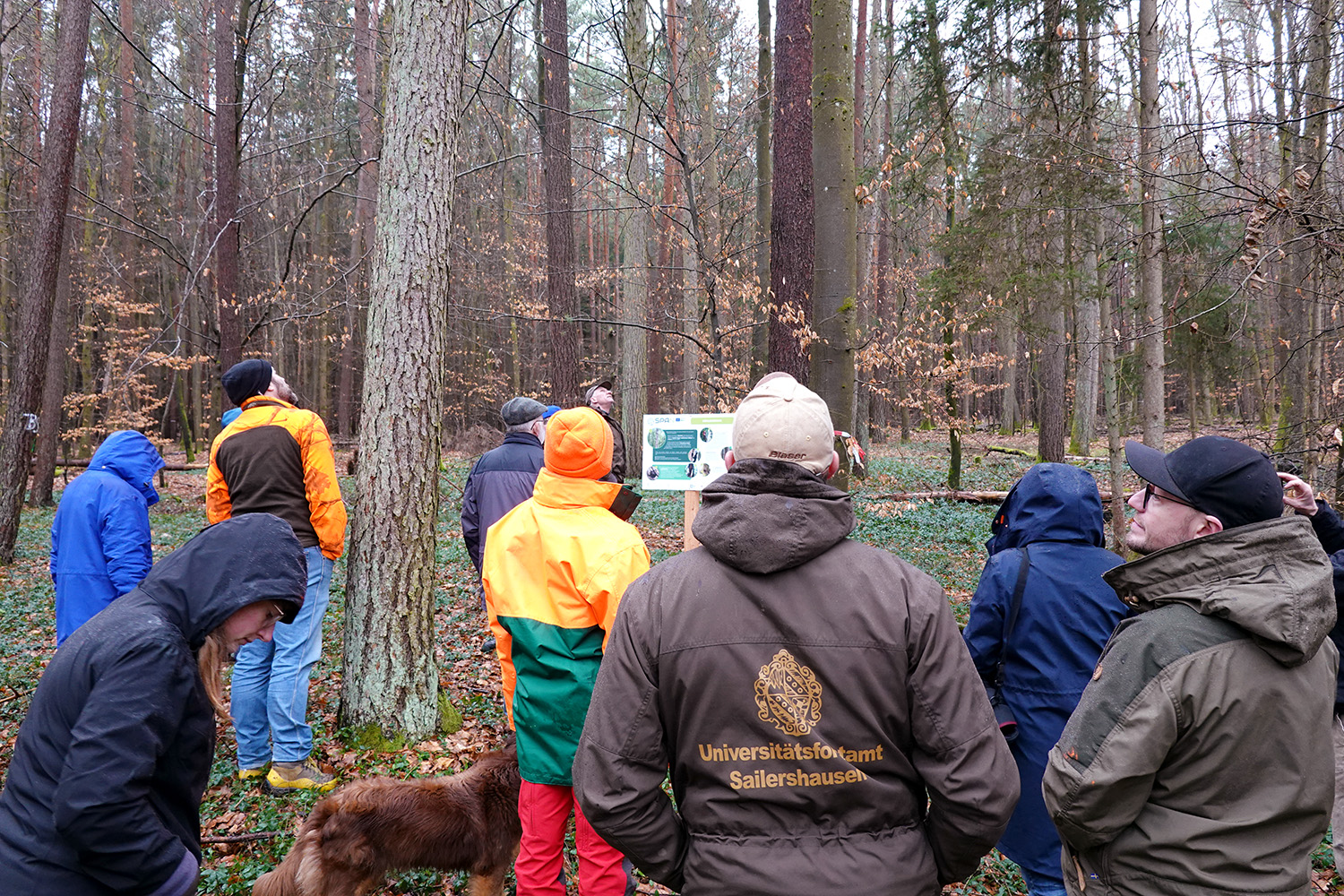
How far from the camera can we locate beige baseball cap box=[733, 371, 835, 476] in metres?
1.94

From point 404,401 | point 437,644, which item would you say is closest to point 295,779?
point 404,401

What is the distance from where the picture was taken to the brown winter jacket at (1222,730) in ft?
6.22

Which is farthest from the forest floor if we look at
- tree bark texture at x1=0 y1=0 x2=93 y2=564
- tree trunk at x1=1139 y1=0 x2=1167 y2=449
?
tree trunk at x1=1139 y1=0 x2=1167 y2=449

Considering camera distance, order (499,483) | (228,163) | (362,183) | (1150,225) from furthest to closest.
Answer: (362,183)
(228,163)
(1150,225)
(499,483)

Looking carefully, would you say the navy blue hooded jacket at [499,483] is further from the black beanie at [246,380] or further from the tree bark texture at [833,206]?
the tree bark texture at [833,206]

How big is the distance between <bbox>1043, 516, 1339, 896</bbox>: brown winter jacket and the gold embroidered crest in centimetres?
82

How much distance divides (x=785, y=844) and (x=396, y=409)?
12.2 feet

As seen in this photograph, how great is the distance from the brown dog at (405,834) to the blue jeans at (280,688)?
138 centimetres

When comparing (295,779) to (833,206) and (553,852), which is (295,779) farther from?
(833,206)

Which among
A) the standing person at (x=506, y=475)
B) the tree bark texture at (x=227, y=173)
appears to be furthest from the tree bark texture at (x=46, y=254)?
the standing person at (x=506, y=475)

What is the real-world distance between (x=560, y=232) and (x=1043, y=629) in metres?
10.9

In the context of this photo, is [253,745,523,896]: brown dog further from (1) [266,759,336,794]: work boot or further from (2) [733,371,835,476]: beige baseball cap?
(2) [733,371,835,476]: beige baseball cap

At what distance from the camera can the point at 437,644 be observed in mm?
7211

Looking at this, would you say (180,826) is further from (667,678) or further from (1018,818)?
(1018,818)
